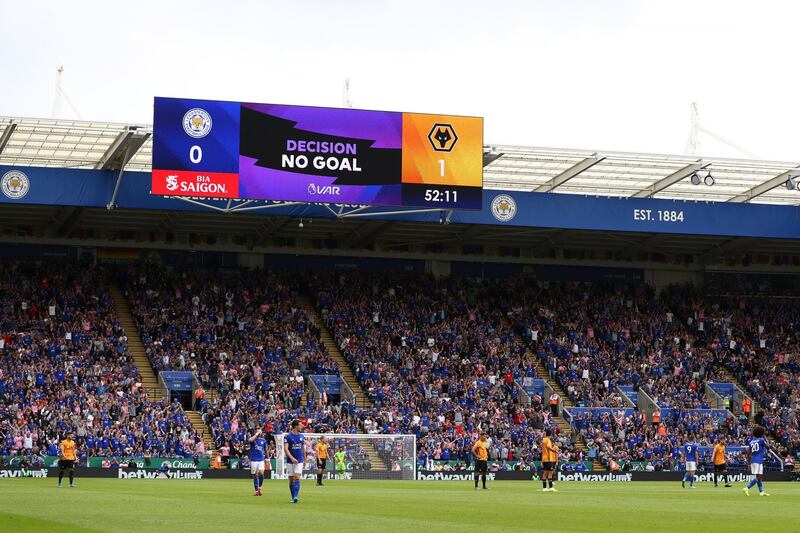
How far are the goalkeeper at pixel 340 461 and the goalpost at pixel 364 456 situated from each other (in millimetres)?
39

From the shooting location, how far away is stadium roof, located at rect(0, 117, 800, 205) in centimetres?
4791

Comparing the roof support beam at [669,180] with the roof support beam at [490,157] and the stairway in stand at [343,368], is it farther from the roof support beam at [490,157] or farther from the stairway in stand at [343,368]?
the stairway in stand at [343,368]

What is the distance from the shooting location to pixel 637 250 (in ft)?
224

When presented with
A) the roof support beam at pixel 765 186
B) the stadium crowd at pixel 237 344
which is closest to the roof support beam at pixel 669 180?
the roof support beam at pixel 765 186

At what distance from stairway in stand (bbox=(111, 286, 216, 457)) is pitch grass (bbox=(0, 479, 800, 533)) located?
65.6 feet

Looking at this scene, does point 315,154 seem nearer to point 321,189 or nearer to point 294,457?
point 321,189

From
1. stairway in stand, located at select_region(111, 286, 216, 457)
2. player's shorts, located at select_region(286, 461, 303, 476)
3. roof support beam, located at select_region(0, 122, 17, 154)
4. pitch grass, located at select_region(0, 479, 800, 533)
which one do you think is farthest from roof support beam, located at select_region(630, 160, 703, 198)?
player's shorts, located at select_region(286, 461, 303, 476)

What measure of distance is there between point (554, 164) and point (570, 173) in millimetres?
1298

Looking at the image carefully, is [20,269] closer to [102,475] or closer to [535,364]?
[102,475]

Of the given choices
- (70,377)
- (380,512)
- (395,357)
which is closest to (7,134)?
(70,377)

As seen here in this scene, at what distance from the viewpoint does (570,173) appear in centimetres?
5509

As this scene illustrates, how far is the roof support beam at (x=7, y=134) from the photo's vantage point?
Result: 1827 inches

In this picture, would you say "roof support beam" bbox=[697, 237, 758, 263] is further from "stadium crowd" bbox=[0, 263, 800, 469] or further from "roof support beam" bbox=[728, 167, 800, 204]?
"roof support beam" bbox=[728, 167, 800, 204]

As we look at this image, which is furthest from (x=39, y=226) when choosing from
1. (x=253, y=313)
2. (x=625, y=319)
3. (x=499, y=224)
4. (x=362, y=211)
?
(x=625, y=319)
